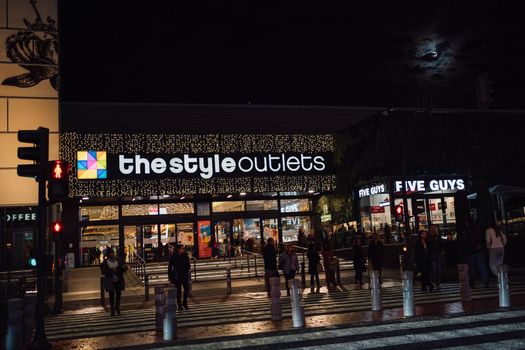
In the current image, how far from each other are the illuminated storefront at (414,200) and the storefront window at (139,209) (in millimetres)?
12946

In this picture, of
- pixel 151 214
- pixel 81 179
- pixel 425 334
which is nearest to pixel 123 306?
pixel 425 334

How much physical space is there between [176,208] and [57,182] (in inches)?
1011

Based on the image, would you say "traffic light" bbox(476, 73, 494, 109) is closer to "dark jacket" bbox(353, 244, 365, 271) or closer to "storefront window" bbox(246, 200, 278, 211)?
"dark jacket" bbox(353, 244, 365, 271)

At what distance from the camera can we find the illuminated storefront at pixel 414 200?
3256 cm

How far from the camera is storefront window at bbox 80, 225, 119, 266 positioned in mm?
→ 33344

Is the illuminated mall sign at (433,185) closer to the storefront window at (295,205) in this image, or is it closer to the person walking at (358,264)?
the storefront window at (295,205)

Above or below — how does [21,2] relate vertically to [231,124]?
above

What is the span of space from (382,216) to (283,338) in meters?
26.2

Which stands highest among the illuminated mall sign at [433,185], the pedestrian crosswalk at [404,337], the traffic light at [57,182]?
the illuminated mall sign at [433,185]

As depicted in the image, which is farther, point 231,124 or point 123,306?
point 231,124

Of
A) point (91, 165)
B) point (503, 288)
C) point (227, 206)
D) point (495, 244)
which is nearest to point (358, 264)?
point (495, 244)

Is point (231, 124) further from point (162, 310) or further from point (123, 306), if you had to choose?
point (162, 310)

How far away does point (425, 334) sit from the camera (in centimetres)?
779

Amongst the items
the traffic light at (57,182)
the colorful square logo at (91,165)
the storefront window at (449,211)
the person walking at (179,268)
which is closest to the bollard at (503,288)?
the traffic light at (57,182)
